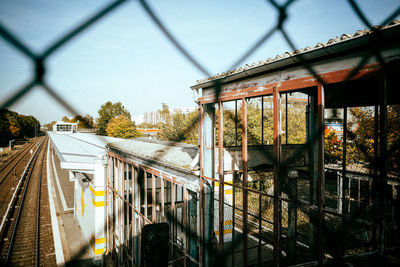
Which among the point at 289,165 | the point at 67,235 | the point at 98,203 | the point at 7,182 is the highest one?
the point at 289,165

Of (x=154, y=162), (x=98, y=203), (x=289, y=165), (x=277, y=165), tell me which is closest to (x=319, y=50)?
(x=277, y=165)

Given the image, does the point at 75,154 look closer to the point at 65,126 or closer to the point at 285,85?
the point at 285,85

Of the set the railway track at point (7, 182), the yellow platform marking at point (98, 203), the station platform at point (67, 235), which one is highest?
the yellow platform marking at point (98, 203)

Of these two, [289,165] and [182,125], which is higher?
[182,125]

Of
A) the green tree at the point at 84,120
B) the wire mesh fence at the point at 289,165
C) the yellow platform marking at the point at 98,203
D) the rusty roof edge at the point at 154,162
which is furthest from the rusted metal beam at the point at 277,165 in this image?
the yellow platform marking at the point at 98,203

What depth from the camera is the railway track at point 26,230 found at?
898cm

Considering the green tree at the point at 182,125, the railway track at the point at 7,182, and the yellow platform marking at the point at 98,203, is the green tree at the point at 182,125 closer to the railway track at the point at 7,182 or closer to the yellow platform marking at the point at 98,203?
the yellow platform marking at the point at 98,203

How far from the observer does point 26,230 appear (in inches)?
438

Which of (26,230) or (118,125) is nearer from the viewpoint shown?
(118,125)

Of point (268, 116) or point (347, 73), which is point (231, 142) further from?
point (347, 73)

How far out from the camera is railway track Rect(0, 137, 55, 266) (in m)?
8.98

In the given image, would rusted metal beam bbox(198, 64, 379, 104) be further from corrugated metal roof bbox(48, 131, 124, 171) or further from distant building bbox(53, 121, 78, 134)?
corrugated metal roof bbox(48, 131, 124, 171)

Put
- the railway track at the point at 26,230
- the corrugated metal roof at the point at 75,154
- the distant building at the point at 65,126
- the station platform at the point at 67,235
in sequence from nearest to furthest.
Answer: the distant building at the point at 65,126 < the corrugated metal roof at the point at 75,154 < the railway track at the point at 26,230 < the station platform at the point at 67,235

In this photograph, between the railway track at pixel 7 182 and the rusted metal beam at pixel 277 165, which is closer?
the rusted metal beam at pixel 277 165
